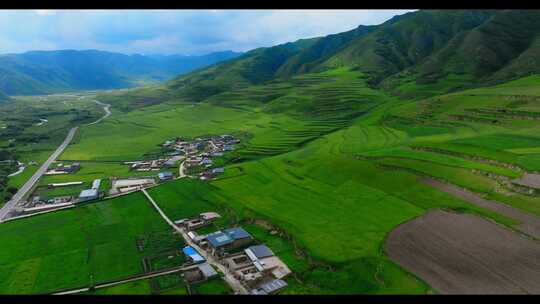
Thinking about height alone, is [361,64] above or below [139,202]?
above

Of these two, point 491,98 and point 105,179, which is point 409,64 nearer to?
point 491,98

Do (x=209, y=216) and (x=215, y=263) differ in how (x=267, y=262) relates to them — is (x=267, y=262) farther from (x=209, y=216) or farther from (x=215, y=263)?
(x=209, y=216)

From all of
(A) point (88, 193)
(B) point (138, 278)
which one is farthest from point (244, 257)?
(A) point (88, 193)

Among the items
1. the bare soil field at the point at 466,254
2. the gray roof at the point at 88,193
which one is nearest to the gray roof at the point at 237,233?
the bare soil field at the point at 466,254

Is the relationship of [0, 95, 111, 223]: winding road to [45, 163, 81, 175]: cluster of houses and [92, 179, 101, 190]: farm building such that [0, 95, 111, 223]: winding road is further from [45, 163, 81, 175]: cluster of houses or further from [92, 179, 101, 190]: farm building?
[92, 179, 101, 190]: farm building
